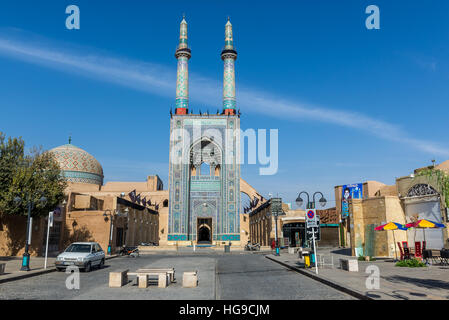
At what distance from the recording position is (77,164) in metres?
57.6

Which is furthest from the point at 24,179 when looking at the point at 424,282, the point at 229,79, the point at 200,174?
the point at 229,79

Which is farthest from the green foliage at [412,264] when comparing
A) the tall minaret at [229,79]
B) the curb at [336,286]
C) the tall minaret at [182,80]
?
the tall minaret at [182,80]

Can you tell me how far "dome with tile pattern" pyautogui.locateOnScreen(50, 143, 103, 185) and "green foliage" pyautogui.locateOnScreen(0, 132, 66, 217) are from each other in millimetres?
32307

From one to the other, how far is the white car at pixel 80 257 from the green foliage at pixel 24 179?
498 cm

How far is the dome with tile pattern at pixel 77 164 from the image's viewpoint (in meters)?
56.5

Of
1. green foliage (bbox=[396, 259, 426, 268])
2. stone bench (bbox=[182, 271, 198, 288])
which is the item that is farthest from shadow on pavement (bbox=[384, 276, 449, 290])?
stone bench (bbox=[182, 271, 198, 288])

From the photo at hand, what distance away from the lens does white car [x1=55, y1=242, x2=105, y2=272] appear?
17.0 metres

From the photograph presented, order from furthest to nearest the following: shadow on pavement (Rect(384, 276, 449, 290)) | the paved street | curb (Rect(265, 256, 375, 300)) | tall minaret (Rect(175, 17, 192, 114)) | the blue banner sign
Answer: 1. tall minaret (Rect(175, 17, 192, 114))
2. the blue banner sign
3. shadow on pavement (Rect(384, 276, 449, 290))
4. the paved street
5. curb (Rect(265, 256, 375, 300))

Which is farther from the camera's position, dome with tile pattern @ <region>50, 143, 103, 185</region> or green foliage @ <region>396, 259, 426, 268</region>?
dome with tile pattern @ <region>50, 143, 103, 185</region>

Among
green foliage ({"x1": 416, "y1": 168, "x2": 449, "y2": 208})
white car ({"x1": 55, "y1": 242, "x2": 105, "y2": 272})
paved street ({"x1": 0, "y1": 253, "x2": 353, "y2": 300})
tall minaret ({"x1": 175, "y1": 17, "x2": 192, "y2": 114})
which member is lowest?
paved street ({"x1": 0, "y1": 253, "x2": 353, "y2": 300})

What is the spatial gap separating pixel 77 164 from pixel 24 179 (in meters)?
36.2

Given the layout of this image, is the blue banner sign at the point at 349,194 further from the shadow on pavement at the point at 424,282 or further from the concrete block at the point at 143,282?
the concrete block at the point at 143,282

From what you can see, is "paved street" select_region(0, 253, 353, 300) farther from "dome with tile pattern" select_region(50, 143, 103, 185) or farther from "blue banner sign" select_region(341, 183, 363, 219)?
"dome with tile pattern" select_region(50, 143, 103, 185)
